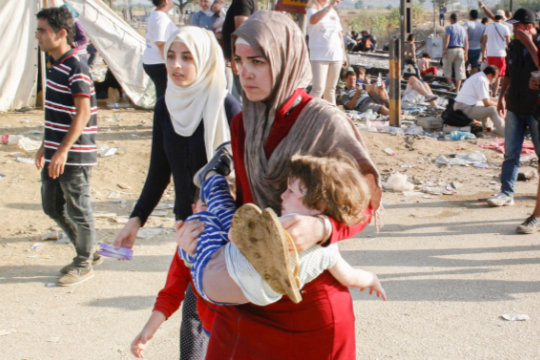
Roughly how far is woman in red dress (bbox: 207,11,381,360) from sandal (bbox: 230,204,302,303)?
24 cm

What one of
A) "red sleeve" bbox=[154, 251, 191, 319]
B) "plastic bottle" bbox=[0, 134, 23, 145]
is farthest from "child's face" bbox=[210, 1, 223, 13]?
"red sleeve" bbox=[154, 251, 191, 319]

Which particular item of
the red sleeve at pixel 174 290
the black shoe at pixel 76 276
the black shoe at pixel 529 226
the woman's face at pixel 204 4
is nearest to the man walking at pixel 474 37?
the woman's face at pixel 204 4

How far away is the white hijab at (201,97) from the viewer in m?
3.08

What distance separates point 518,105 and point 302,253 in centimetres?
517

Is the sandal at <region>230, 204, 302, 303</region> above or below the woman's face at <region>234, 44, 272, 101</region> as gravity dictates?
below

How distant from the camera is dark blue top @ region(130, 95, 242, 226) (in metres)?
3.05

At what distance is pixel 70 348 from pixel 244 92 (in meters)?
2.47

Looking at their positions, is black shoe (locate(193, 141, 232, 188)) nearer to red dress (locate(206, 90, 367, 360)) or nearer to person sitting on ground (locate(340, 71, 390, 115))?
red dress (locate(206, 90, 367, 360))

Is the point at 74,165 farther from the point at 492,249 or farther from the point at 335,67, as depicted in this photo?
the point at 335,67

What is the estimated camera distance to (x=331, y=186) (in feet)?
5.77

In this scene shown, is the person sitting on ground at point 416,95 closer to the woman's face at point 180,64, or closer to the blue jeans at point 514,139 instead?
the blue jeans at point 514,139

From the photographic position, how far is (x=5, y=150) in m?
8.34

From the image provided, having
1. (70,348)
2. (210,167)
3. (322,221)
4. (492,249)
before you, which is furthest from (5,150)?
(322,221)

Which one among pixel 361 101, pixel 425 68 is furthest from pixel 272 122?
pixel 425 68
